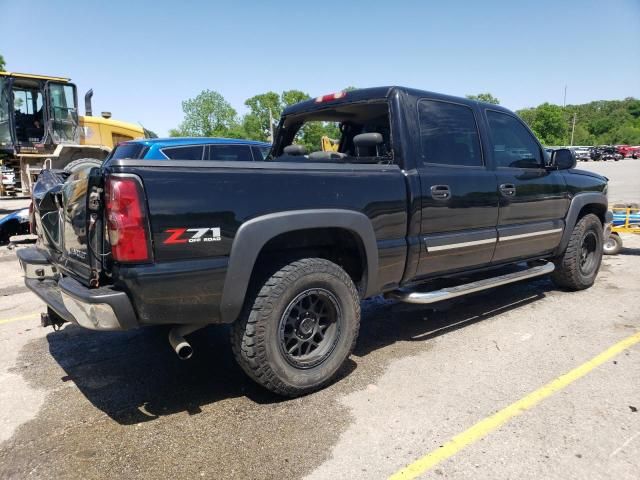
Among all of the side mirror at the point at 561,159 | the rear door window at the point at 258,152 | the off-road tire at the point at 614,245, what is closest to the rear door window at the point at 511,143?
the side mirror at the point at 561,159

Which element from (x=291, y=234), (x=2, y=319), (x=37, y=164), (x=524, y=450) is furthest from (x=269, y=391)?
→ (x=37, y=164)

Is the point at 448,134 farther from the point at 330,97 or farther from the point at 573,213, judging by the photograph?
the point at 573,213

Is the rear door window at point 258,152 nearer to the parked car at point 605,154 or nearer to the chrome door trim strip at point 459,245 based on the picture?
the chrome door trim strip at point 459,245

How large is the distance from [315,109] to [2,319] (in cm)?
370

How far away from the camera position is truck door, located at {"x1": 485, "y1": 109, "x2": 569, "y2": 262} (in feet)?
14.3

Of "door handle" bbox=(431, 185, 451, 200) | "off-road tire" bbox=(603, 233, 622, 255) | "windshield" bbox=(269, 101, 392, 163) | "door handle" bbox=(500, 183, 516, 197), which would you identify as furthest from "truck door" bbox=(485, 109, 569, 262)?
"off-road tire" bbox=(603, 233, 622, 255)

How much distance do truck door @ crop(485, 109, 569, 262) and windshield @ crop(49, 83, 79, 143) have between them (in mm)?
13201

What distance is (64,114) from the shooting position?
14.3 metres

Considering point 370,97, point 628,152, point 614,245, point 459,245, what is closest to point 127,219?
point 370,97

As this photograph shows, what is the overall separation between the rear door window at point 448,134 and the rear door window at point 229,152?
16.6ft

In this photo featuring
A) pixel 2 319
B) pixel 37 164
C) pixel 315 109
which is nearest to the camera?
pixel 315 109

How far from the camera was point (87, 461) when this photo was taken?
2.50 m

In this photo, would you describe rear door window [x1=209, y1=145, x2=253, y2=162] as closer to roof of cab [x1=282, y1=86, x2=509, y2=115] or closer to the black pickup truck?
the black pickup truck

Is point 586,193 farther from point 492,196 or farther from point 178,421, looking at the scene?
point 178,421
